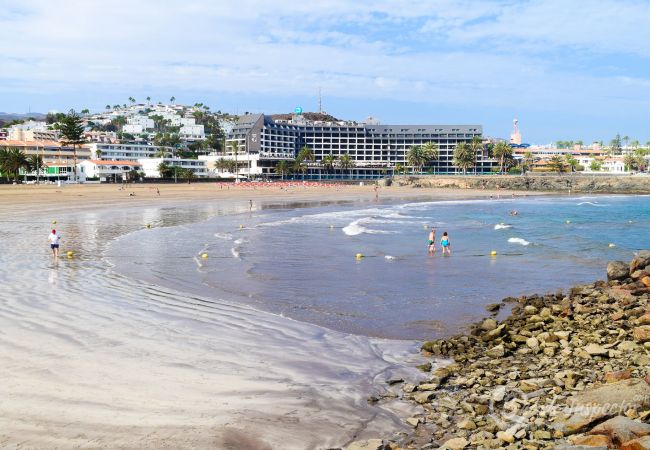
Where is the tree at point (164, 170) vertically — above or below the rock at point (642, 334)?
above

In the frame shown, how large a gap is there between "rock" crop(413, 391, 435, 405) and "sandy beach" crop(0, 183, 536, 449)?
52 centimetres

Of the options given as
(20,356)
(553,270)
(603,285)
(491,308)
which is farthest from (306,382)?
(553,270)

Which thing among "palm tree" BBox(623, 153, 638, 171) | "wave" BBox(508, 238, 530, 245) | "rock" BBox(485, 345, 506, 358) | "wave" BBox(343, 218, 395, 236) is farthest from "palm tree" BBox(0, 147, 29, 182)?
"palm tree" BBox(623, 153, 638, 171)

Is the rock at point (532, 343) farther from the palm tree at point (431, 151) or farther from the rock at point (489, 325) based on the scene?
the palm tree at point (431, 151)

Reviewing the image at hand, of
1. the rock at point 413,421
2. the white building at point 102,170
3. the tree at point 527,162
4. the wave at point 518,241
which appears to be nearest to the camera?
the rock at point 413,421

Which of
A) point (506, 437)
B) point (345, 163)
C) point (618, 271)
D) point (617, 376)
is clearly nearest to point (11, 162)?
point (345, 163)

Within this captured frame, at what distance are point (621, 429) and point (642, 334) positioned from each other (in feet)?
16.9

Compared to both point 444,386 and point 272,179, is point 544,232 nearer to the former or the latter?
point 444,386

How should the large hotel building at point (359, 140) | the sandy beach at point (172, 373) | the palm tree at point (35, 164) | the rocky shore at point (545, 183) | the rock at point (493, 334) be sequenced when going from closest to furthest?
the sandy beach at point (172, 373) < the rock at point (493, 334) < the palm tree at point (35, 164) < the rocky shore at point (545, 183) < the large hotel building at point (359, 140)

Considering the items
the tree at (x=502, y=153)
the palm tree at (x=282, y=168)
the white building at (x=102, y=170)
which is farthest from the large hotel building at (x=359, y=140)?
the white building at (x=102, y=170)

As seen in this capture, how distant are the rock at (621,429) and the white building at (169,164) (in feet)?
384

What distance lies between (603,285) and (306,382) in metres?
11.4

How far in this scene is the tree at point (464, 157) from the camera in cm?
15402

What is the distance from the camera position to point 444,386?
31.0 ft
